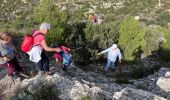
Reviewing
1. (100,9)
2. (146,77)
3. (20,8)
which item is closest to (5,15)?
(20,8)

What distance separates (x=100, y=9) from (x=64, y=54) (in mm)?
26063

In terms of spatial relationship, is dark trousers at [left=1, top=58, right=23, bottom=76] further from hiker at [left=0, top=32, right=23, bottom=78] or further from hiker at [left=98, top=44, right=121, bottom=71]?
hiker at [left=98, top=44, right=121, bottom=71]

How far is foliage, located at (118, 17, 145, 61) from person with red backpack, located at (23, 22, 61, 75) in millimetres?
7216

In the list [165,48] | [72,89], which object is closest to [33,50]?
[72,89]

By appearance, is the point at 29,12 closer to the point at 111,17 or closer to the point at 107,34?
the point at 111,17

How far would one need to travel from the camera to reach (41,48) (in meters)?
9.48

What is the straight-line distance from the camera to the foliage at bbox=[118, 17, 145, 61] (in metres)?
16.9

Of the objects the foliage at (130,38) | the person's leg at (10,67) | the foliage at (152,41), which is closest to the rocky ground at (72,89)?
the person's leg at (10,67)

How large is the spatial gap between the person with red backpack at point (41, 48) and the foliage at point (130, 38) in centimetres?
722

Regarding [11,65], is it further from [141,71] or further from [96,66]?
[141,71]

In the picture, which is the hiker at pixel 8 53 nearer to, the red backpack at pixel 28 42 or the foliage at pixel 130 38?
the red backpack at pixel 28 42

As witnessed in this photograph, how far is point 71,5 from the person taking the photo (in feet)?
125

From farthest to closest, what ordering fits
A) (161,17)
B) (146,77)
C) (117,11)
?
(117,11)
(161,17)
(146,77)

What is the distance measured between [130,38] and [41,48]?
841cm
